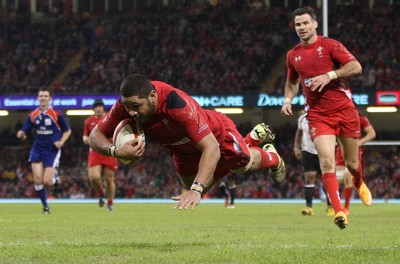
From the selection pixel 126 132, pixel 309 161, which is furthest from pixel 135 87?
pixel 309 161

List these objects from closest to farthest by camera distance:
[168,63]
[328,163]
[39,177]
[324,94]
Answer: [328,163] → [324,94] → [39,177] → [168,63]

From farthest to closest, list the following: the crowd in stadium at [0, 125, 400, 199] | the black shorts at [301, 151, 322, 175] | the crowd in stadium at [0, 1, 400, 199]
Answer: the crowd in stadium at [0, 1, 400, 199] < the crowd in stadium at [0, 125, 400, 199] < the black shorts at [301, 151, 322, 175]

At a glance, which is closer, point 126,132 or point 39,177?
point 126,132

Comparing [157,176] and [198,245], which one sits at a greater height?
[198,245]

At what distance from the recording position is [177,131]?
6957mm

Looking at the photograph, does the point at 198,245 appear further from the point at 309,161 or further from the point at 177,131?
the point at 309,161

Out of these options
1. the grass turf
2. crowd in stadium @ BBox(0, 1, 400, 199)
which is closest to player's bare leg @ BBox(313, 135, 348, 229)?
the grass turf

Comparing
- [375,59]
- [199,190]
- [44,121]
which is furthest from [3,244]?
[375,59]

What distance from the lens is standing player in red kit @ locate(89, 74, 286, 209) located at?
631cm

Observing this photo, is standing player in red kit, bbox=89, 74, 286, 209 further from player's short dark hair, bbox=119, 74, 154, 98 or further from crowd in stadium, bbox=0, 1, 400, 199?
crowd in stadium, bbox=0, 1, 400, 199

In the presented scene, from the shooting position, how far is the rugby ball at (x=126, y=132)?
6652mm

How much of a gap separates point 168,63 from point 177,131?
97.9ft

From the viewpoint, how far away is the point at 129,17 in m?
41.1

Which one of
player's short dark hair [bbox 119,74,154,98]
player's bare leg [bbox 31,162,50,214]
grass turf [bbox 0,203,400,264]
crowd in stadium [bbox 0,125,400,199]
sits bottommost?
crowd in stadium [bbox 0,125,400,199]
